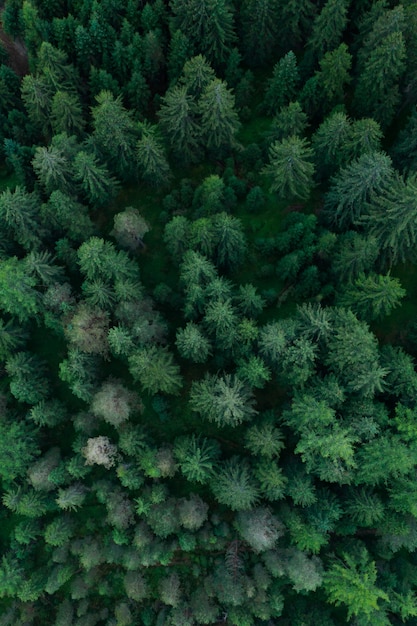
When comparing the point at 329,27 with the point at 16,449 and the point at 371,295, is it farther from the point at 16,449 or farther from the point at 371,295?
the point at 16,449

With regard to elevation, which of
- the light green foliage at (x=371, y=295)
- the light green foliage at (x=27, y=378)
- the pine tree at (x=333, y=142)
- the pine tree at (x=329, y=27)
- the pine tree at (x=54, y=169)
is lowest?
the light green foliage at (x=27, y=378)

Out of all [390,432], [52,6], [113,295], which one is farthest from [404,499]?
[52,6]

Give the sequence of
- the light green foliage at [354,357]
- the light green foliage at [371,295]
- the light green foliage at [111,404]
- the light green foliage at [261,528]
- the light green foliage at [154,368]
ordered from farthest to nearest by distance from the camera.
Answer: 1. the light green foliage at [111,404]
2. the light green foliage at [154,368]
3. the light green foliage at [261,528]
4. the light green foliage at [371,295]
5. the light green foliage at [354,357]

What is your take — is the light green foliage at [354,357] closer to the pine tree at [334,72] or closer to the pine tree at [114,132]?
the pine tree at [334,72]

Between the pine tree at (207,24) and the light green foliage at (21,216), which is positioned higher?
the pine tree at (207,24)

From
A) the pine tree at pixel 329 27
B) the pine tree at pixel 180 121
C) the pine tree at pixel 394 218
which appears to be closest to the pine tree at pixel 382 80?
the pine tree at pixel 329 27

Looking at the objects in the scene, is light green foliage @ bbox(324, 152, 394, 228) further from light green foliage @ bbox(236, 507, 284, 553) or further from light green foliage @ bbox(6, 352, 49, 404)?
light green foliage @ bbox(6, 352, 49, 404)

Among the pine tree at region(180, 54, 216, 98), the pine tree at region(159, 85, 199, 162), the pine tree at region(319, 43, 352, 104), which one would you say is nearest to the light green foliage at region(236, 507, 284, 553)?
the pine tree at region(159, 85, 199, 162)

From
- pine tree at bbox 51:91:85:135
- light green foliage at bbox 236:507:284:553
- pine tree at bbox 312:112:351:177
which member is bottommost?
light green foliage at bbox 236:507:284:553
